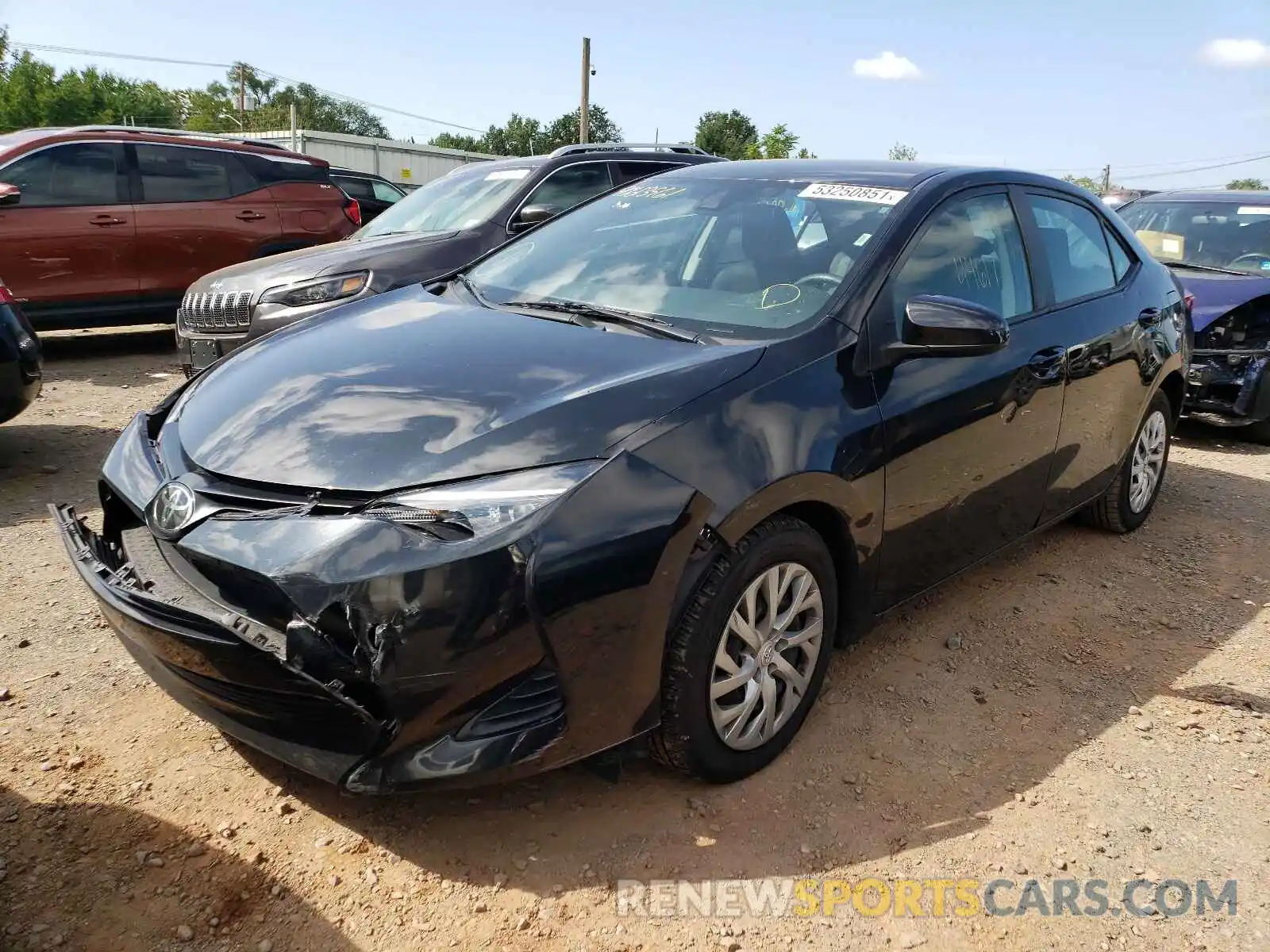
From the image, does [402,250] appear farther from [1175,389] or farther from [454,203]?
[1175,389]

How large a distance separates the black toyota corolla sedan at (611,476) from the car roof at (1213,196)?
16.4ft

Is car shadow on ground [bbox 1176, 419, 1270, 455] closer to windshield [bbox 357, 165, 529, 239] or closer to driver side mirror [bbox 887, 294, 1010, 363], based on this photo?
driver side mirror [bbox 887, 294, 1010, 363]

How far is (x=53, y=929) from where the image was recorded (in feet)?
6.86

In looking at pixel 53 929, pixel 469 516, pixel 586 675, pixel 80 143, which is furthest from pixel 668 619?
pixel 80 143

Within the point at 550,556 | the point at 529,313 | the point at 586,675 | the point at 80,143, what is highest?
the point at 80,143

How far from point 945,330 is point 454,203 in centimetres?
503

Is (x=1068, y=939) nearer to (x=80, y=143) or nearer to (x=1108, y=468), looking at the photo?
(x=1108, y=468)

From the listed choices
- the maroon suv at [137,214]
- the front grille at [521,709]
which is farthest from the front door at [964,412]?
the maroon suv at [137,214]

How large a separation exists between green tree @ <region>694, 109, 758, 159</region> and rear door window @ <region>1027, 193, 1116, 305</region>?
63.1 meters

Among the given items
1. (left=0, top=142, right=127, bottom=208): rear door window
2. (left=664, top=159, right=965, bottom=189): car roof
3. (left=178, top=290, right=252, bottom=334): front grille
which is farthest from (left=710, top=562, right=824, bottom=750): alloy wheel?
(left=0, top=142, right=127, bottom=208): rear door window

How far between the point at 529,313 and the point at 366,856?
5.52ft

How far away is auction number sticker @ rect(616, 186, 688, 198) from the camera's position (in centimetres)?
373

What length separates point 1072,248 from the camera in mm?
3949

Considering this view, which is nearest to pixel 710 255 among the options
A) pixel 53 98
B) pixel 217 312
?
pixel 217 312
